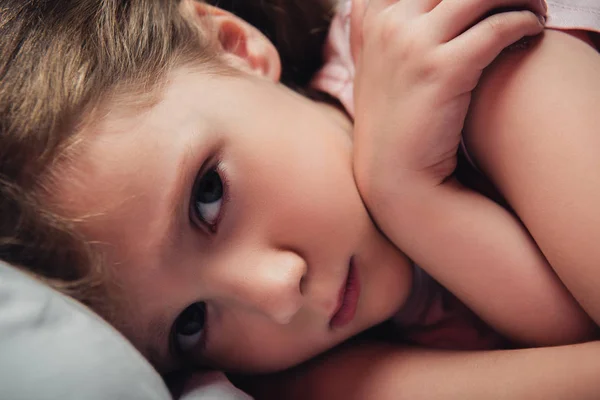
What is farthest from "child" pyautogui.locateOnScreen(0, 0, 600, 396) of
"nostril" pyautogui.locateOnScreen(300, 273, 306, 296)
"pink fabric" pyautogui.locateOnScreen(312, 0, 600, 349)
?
"pink fabric" pyautogui.locateOnScreen(312, 0, 600, 349)

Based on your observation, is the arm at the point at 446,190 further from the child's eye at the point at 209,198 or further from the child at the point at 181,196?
the child's eye at the point at 209,198

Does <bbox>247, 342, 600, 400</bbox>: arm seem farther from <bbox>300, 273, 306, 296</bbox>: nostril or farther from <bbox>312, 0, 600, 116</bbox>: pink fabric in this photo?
<bbox>312, 0, 600, 116</bbox>: pink fabric

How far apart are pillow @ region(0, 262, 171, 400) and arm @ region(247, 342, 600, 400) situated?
11.0 inches

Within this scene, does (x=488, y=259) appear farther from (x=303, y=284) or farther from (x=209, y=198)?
(x=209, y=198)

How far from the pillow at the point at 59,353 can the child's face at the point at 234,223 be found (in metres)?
0.11

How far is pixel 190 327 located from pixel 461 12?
1.67ft

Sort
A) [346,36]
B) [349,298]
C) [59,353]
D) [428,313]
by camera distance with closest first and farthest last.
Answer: [59,353], [349,298], [428,313], [346,36]

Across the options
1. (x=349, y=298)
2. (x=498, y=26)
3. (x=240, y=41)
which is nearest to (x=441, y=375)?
(x=349, y=298)

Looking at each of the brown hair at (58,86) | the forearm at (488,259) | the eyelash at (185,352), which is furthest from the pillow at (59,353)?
the forearm at (488,259)

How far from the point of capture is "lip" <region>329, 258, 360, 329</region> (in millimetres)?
712

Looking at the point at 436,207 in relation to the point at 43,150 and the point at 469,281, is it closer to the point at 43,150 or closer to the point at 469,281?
the point at 469,281

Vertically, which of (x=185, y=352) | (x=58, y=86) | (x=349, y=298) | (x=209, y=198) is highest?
(x=58, y=86)

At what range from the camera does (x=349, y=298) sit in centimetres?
72

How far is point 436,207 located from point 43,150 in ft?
1.45
